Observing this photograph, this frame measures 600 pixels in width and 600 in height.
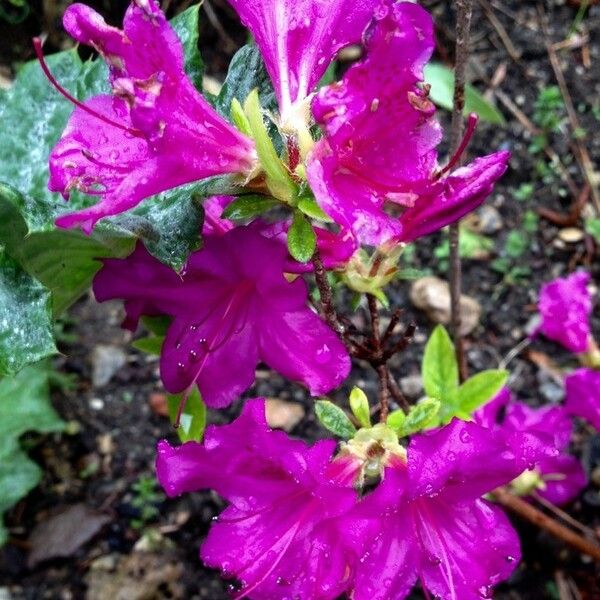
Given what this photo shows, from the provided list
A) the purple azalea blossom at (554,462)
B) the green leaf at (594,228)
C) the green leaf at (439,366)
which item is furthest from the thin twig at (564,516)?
the green leaf at (594,228)

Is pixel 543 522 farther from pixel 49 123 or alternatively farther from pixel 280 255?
pixel 49 123

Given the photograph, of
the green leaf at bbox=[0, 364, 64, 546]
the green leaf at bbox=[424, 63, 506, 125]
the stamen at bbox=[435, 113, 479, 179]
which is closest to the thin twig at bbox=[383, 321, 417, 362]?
the stamen at bbox=[435, 113, 479, 179]

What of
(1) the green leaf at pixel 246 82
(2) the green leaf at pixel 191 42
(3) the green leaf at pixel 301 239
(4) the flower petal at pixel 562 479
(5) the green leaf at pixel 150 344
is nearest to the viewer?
(3) the green leaf at pixel 301 239

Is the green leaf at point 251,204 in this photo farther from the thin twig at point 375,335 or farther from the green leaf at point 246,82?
the thin twig at point 375,335

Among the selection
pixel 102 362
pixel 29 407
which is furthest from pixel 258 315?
pixel 102 362

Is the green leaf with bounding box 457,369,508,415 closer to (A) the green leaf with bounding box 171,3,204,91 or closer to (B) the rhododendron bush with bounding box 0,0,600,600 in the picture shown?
(B) the rhododendron bush with bounding box 0,0,600,600
